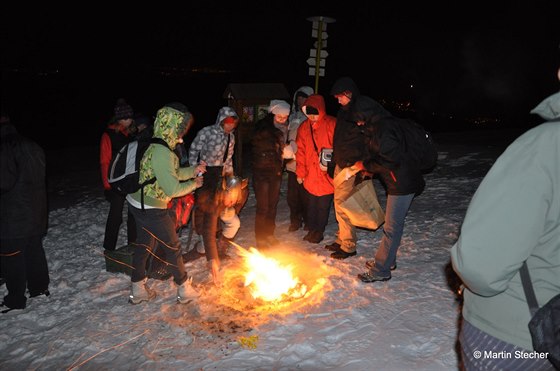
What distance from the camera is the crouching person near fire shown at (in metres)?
4.31

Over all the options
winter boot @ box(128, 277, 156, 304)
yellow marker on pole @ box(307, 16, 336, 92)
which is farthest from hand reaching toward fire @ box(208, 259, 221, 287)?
yellow marker on pole @ box(307, 16, 336, 92)

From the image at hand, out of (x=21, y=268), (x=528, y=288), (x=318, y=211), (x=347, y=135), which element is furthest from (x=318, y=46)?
(x=528, y=288)

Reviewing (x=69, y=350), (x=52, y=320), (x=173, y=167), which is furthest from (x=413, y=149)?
(x=52, y=320)

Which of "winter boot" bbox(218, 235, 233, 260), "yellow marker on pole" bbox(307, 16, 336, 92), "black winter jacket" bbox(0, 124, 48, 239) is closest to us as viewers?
"black winter jacket" bbox(0, 124, 48, 239)

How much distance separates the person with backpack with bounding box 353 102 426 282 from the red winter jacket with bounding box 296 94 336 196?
3.29 feet

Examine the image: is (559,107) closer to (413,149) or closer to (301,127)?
(413,149)

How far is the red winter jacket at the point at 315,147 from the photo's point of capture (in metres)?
6.00

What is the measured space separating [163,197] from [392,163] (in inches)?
96.4

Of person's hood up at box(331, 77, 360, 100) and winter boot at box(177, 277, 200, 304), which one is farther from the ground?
person's hood up at box(331, 77, 360, 100)

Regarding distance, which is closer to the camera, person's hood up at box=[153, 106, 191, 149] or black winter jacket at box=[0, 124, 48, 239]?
person's hood up at box=[153, 106, 191, 149]

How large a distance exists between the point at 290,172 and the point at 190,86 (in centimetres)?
4844

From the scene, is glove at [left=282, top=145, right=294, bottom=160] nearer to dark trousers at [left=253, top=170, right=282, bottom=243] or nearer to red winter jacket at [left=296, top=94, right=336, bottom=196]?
red winter jacket at [left=296, top=94, right=336, bottom=196]

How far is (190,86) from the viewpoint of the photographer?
52688 millimetres

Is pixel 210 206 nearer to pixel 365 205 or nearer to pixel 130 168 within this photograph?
pixel 130 168
